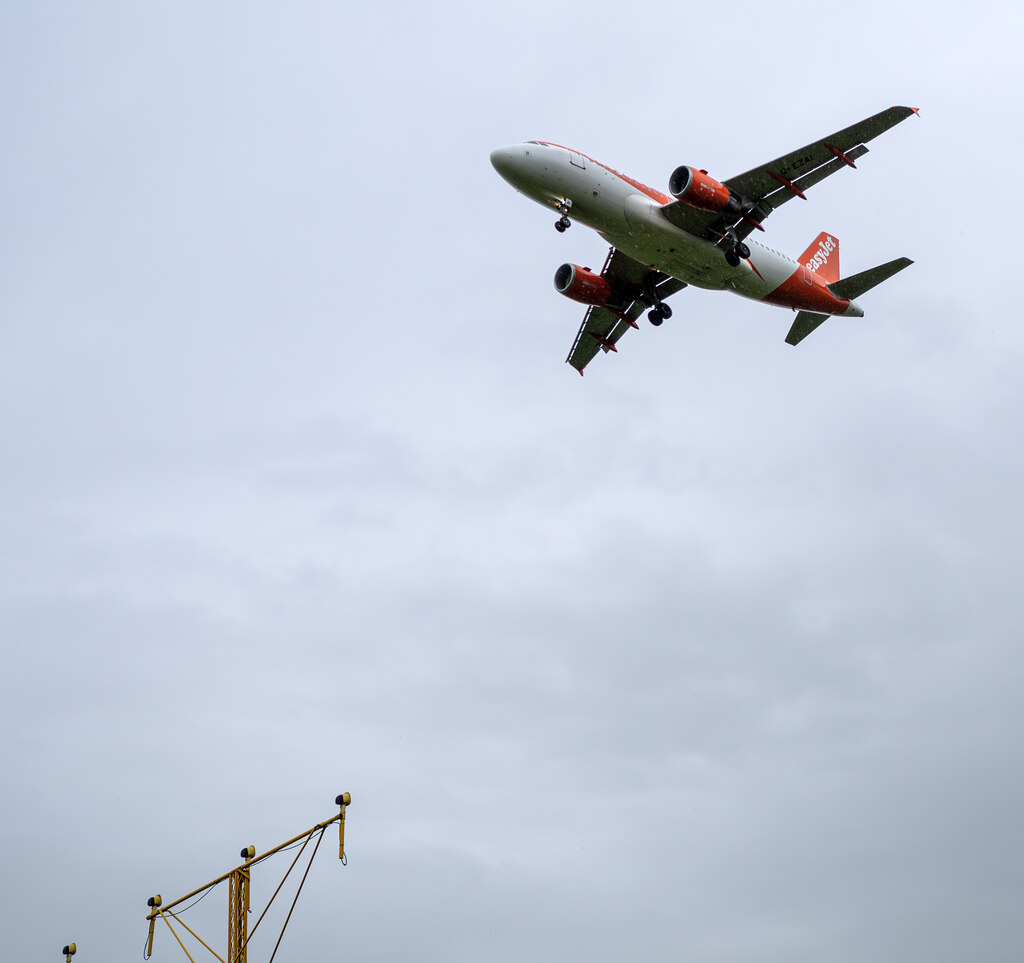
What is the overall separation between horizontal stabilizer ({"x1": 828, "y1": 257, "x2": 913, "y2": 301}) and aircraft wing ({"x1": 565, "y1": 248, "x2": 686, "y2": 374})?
6782 mm

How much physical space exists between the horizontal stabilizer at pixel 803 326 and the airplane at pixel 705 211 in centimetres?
111

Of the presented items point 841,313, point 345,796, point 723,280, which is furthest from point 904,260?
point 345,796

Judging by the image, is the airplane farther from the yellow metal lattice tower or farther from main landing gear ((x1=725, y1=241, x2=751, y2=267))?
the yellow metal lattice tower

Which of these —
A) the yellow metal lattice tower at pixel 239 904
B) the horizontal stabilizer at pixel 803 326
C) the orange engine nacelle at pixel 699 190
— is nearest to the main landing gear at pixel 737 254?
the orange engine nacelle at pixel 699 190

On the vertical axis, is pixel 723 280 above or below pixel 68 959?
above

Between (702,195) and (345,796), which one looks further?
(702,195)

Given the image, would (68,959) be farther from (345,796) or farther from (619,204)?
(619,204)

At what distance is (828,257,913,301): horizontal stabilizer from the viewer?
1916 inches

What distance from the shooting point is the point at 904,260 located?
158ft

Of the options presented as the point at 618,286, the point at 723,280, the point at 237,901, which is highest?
the point at 618,286

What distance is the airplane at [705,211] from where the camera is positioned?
42500 mm

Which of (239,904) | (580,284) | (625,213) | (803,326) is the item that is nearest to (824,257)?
(803,326)

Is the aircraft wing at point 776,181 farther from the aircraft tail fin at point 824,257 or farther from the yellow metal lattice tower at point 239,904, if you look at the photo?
the yellow metal lattice tower at point 239,904

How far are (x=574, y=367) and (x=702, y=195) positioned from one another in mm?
13770
